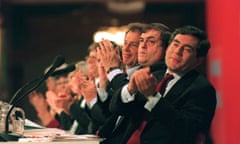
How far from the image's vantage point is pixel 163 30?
76.7 inches

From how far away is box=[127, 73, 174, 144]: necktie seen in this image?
182 cm

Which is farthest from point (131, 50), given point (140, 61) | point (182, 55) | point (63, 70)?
point (63, 70)

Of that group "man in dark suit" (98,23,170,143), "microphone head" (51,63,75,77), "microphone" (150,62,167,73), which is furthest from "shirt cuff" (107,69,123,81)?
"microphone head" (51,63,75,77)

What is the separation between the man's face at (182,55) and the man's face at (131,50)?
11 cm

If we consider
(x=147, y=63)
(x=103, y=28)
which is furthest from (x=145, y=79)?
(x=103, y=28)

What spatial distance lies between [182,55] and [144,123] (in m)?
0.20

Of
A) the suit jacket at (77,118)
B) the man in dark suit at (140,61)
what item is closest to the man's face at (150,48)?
the man in dark suit at (140,61)

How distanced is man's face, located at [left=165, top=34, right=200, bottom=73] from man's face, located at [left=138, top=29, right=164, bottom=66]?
3 centimetres

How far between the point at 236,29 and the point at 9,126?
0.73 m

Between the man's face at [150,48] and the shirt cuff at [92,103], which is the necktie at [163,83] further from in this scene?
the shirt cuff at [92,103]

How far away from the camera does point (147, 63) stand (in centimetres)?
190

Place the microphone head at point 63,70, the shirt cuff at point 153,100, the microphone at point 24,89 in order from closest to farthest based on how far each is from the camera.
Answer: the shirt cuff at point 153,100
the microphone at point 24,89
the microphone head at point 63,70

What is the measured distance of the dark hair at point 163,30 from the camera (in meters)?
1.91

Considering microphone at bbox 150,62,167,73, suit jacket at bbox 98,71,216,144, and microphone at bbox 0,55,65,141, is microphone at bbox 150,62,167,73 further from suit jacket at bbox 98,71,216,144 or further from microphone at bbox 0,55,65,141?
microphone at bbox 0,55,65,141
